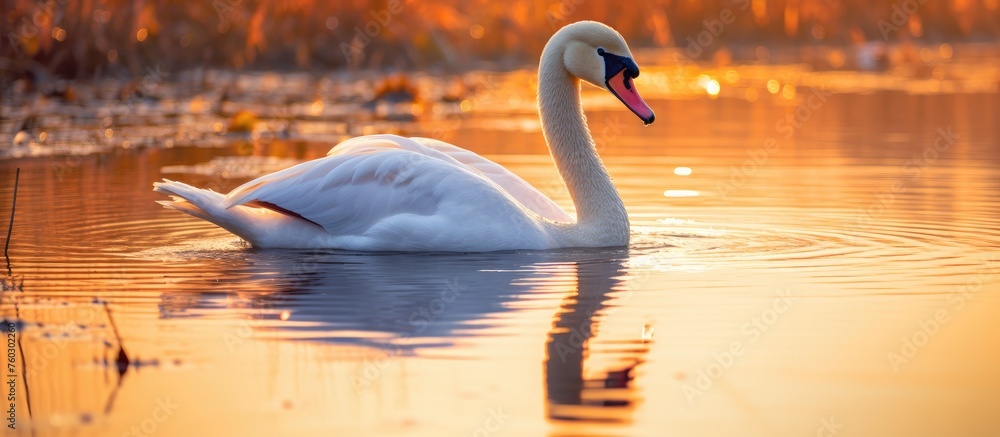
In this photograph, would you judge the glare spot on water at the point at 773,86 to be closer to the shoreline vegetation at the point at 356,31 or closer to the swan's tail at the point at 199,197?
the shoreline vegetation at the point at 356,31

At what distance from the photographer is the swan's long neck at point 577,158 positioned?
311 inches

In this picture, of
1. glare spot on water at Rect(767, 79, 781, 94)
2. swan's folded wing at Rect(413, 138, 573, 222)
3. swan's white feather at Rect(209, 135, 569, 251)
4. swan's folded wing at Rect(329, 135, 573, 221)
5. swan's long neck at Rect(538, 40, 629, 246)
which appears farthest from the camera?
glare spot on water at Rect(767, 79, 781, 94)

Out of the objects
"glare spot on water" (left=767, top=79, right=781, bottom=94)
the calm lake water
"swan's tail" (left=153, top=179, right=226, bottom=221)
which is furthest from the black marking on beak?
"glare spot on water" (left=767, top=79, right=781, bottom=94)

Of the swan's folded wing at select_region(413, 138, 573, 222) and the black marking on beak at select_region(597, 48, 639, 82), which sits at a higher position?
the black marking on beak at select_region(597, 48, 639, 82)

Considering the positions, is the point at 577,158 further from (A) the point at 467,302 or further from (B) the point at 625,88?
(A) the point at 467,302

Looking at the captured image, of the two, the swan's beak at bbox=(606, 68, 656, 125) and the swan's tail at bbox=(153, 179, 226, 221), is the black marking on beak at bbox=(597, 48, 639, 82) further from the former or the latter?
the swan's tail at bbox=(153, 179, 226, 221)

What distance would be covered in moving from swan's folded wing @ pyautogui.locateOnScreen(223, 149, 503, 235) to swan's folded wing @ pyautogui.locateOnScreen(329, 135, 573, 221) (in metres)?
0.24

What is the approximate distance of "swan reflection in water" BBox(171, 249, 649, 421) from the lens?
16.1ft

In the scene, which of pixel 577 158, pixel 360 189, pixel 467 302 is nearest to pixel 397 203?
pixel 360 189

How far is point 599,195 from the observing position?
26.1 feet

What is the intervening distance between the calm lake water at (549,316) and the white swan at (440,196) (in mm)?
115

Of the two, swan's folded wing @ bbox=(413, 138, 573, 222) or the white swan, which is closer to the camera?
the white swan

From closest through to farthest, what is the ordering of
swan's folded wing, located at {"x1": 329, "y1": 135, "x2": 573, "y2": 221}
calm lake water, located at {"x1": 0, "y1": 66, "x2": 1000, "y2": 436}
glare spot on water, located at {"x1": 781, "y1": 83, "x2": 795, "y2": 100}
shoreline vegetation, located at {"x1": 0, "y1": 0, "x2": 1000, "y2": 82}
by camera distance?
calm lake water, located at {"x1": 0, "y1": 66, "x2": 1000, "y2": 436}
swan's folded wing, located at {"x1": 329, "y1": 135, "x2": 573, "y2": 221}
shoreline vegetation, located at {"x1": 0, "y1": 0, "x2": 1000, "y2": 82}
glare spot on water, located at {"x1": 781, "y1": 83, "x2": 795, "y2": 100}

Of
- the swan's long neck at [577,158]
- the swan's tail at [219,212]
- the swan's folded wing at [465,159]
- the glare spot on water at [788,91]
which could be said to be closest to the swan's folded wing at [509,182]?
the swan's folded wing at [465,159]
